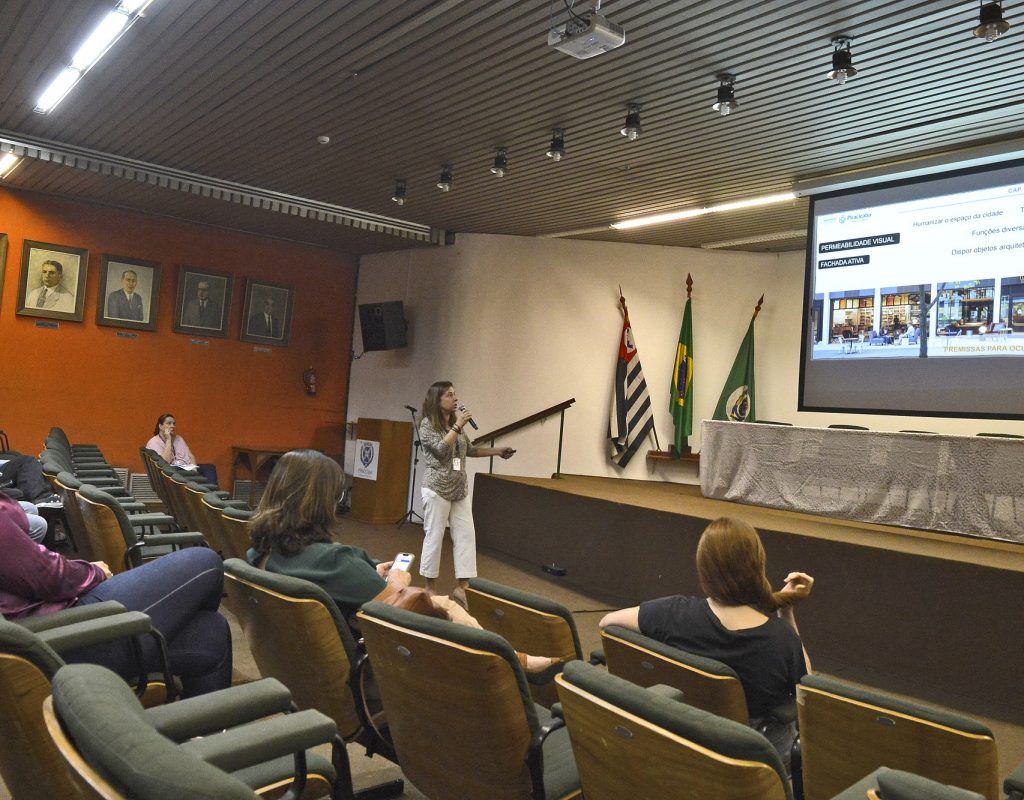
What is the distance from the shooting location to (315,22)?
4.71m

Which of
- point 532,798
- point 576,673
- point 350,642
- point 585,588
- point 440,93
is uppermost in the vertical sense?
point 440,93

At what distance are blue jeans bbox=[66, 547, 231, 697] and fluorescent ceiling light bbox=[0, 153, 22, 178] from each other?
20.8 ft

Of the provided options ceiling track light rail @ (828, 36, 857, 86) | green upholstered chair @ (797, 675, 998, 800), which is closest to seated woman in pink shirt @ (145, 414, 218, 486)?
ceiling track light rail @ (828, 36, 857, 86)

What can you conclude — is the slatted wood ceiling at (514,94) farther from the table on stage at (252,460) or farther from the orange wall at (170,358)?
the table on stage at (252,460)

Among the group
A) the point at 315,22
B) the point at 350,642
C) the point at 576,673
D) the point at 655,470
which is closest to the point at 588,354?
the point at 655,470

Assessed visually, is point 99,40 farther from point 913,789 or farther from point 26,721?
point 913,789

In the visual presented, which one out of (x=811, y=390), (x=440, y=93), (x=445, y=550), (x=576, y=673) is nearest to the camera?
(x=576, y=673)

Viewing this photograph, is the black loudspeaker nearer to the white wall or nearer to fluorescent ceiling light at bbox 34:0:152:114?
the white wall

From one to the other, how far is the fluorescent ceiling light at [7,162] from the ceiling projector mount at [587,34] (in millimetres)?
5769

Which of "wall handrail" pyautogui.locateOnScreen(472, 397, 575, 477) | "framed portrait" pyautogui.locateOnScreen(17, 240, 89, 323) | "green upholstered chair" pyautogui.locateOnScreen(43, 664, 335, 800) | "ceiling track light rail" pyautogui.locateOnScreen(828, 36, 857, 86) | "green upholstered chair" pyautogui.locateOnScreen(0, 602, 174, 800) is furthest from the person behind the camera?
"wall handrail" pyautogui.locateOnScreen(472, 397, 575, 477)

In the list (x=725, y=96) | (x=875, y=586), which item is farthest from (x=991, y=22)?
(x=875, y=586)

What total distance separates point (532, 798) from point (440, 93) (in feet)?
15.7

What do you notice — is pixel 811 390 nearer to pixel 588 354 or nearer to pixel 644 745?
pixel 588 354

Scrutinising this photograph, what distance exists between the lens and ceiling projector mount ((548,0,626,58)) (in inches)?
157
